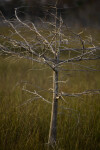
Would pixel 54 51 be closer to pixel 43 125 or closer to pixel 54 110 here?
pixel 54 110

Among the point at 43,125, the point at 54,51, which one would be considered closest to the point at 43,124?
the point at 43,125

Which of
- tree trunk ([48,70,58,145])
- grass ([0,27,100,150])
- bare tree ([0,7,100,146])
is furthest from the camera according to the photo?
grass ([0,27,100,150])

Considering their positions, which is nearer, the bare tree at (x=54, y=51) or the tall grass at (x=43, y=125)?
the bare tree at (x=54, y=51)

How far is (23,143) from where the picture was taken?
193 cm

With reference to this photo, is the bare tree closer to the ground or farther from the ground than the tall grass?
farther from the ground

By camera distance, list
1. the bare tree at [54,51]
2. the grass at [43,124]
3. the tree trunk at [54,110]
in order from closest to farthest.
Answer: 1. the bare tree at [54,51]
2. the tree trunk at [54,110]
3. the grass at [43,124]

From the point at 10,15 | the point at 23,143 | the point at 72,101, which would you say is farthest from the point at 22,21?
the point at 72,101

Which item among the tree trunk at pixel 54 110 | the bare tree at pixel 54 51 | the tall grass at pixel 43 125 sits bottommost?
the tall grass at pixel 43 125

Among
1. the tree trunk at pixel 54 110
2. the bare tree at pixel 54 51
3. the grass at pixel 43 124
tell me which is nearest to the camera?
Answer: the bare tree at pixel 54 51

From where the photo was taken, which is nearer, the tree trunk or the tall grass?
the tree trunk

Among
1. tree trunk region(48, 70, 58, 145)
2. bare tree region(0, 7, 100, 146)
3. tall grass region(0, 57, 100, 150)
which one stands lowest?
tall grass region(0, 57, 100, 150)

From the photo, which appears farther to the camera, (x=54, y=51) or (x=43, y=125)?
(x=43, y=125)

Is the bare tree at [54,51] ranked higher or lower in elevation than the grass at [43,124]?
higher

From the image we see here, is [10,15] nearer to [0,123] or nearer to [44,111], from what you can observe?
[0,123]
